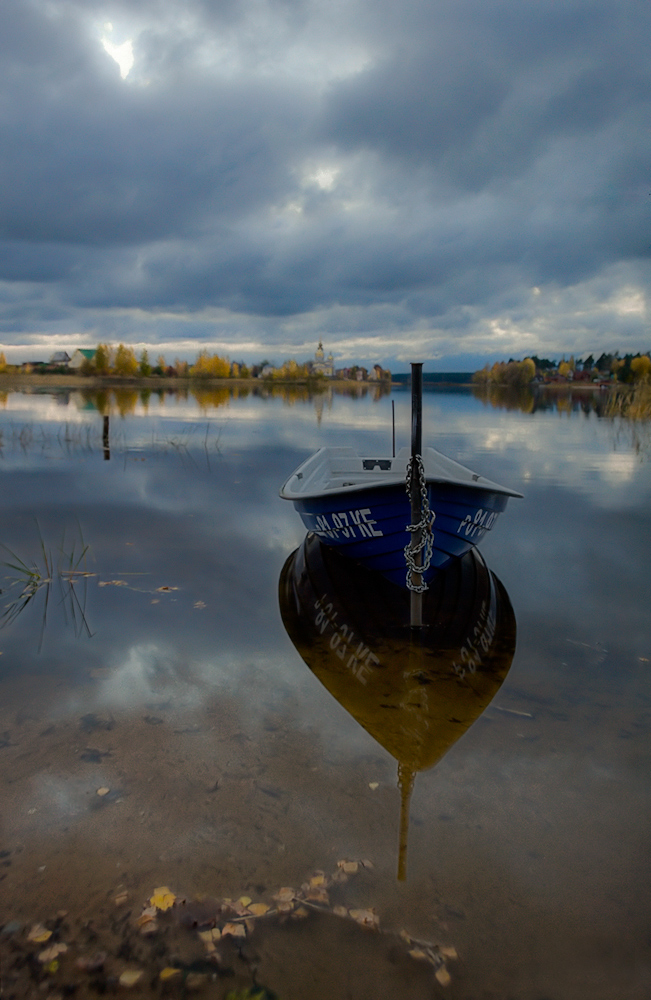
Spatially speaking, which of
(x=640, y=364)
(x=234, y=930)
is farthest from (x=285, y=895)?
(x=640, y=364)

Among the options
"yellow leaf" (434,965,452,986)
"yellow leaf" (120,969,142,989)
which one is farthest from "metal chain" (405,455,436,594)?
"yellow leaf" (120,969,142,989)

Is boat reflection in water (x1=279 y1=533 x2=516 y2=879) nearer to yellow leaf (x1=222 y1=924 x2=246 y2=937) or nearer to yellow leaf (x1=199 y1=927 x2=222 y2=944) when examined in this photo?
yellow leaf (x1=222 y1=924 x2=246 y2=937)

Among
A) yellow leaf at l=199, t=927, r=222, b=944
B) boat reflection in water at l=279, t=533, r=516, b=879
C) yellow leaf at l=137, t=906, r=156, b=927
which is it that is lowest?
boat reflection in water at l=279, t=533, r=516, b=879

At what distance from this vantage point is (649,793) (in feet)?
14.1

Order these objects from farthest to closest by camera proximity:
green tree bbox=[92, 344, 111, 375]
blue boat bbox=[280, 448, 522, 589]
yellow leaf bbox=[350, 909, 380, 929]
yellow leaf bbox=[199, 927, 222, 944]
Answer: green tree bbox=[92, 344, 111, 375] < blue boat bbox=[280, 448, 522, 589] < yellow leaf bbox=[350, 909, 380, 929] < yellow leaf bbox=[199, 927, 222, 944]

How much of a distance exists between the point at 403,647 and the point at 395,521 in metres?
1.60

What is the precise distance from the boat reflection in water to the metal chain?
0.61 meters

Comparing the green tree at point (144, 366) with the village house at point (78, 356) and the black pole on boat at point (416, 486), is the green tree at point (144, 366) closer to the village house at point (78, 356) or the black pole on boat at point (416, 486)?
the village house at point (78, 356)

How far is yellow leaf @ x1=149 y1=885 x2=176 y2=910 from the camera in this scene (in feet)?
10.5

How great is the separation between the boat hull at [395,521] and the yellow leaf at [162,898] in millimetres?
4892

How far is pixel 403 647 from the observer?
22.1 feet

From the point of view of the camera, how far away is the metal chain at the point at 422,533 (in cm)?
704

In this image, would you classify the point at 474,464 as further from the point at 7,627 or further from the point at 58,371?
the point at 58,371

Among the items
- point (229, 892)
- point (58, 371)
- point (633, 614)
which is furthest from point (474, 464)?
point (58, 371)
